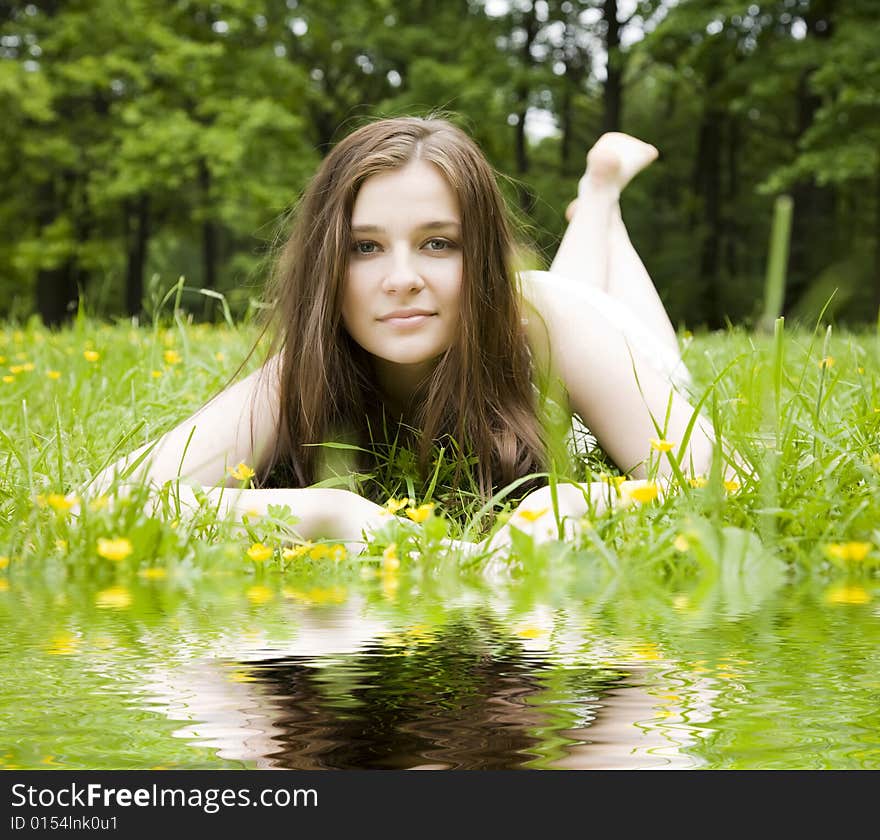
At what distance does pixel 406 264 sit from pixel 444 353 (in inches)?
11.8

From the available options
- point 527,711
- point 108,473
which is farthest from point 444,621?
point 108,473

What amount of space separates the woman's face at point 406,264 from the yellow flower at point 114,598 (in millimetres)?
1452

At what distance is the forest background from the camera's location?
1529 cm

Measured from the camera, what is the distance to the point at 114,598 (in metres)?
0.84

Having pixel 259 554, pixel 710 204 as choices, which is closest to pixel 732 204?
pixel 710 204

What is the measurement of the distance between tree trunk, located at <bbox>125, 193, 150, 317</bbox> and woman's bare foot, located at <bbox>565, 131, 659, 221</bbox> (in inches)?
579

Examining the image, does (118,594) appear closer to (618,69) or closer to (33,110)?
(33,110)

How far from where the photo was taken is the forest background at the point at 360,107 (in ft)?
50.2

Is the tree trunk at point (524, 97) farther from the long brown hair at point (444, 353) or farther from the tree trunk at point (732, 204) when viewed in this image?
the long brown hair at point (444, 353)

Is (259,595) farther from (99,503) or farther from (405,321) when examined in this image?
(405,321)

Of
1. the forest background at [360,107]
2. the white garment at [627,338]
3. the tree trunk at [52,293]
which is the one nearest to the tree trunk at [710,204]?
the forest background at [360,107]

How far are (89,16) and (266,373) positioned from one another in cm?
1670

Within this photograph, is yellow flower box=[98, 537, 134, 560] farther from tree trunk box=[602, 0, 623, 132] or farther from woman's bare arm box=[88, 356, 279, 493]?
tree trunk box=[602, 0, 623, 132]

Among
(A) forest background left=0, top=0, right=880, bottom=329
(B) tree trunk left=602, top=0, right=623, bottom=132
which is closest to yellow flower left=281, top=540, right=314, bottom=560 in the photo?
(A) forest background left=0, top=0, right=880, bottom=329
